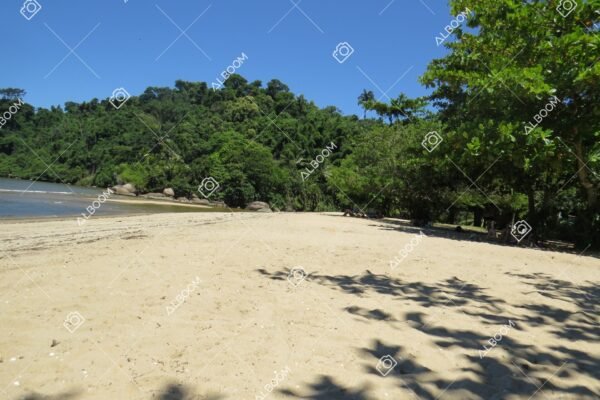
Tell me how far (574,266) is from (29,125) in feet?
446

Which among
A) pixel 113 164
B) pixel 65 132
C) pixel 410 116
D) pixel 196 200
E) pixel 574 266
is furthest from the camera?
pixel 65 132

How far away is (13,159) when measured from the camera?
325 ft

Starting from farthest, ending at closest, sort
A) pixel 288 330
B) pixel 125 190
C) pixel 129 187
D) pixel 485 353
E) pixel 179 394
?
pixel 129 187
pixel 125 190
pixel 288 330
pixel 485 353
pixel 179 394

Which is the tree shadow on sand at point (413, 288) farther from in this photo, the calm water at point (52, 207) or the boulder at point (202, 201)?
the boulder at point (202, 201)

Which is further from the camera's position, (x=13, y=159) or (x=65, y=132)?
(x=65, y=132)

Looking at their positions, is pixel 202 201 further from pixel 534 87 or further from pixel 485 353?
pixel 485 353

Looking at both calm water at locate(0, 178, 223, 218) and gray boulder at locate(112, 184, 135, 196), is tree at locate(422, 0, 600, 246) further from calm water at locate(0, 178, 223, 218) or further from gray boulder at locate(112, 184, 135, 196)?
gray boulder at locate(112, 184, 135, 196)

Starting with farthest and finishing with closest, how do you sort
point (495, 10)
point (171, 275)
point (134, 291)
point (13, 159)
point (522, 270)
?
point (13, 159) → point (495, 10) → point (522, 270) → point (171, 275) → point (134, 291)

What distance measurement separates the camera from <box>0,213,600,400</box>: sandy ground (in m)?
3.32

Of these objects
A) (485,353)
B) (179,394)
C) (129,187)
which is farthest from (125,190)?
(485,353)

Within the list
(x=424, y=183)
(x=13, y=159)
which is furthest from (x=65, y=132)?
(x=424, y=183)

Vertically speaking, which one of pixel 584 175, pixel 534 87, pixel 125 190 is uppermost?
pixel 534 87

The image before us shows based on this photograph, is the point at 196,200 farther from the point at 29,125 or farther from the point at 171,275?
the point at 29,125

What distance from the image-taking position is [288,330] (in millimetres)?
4496
